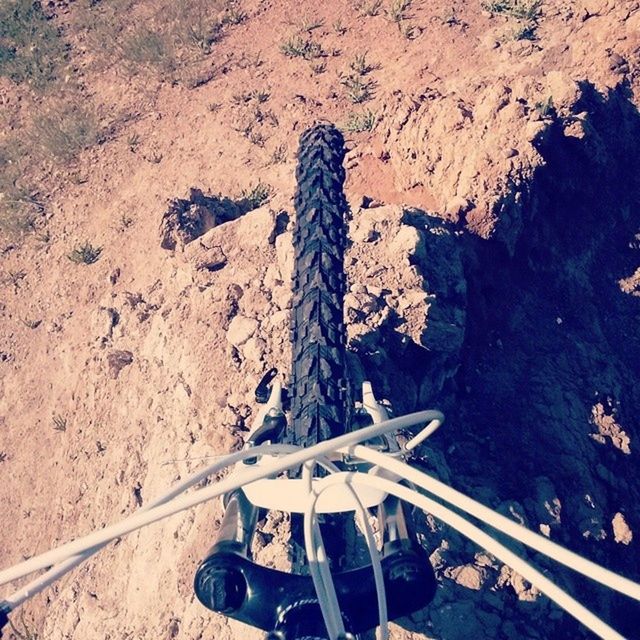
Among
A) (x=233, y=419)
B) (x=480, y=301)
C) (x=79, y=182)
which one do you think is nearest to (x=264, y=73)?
(x=79, y=182)

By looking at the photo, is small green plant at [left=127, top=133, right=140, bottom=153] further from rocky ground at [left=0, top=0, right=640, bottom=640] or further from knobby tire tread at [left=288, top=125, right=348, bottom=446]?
knobby tire tread at [left=288, top=125, right=348, bottom=446]

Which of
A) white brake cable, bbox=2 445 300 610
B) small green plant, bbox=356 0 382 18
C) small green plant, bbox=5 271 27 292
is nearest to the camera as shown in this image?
white brake cable, bbox=2 445 300 610

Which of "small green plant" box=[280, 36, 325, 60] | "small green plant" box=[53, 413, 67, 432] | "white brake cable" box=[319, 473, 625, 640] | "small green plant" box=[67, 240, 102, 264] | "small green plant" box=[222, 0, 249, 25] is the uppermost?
"small green plant" box=[222, 0, 249, 25]

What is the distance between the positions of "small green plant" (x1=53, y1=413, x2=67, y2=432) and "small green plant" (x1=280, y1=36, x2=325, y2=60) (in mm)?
4803

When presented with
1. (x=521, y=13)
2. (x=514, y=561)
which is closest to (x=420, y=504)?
(x=514, y=561)

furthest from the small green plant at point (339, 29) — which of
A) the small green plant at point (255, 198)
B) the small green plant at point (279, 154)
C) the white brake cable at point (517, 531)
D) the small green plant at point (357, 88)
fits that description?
the white brake cable at point (517, 531)

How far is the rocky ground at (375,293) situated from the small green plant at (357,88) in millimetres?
27

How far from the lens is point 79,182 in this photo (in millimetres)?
6621

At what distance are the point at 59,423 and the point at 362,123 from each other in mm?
3914

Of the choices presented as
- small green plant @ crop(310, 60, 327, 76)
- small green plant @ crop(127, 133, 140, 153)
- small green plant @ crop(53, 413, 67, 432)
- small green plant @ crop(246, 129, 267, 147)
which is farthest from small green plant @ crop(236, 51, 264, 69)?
small green plant @ crop(53, 413, 67, 432)

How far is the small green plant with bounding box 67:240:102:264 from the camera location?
589cm

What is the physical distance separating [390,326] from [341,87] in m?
3.85

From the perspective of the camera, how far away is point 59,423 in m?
5.07

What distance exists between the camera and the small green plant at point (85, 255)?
5891 millimetres
